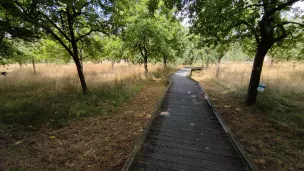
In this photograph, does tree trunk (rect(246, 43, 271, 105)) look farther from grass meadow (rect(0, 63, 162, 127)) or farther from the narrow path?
grass meadow (rect(0, 63, 162, 127))

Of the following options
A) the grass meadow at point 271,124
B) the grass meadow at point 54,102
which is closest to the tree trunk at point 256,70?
the grass meadow at point 271,124

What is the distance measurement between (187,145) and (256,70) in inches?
174

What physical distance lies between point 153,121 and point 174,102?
2236 mm

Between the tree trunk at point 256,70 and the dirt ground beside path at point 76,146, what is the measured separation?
4.64 m

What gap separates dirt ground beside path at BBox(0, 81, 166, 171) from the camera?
3.03 metres

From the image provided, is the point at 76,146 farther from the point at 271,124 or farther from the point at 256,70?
the point at 256,70

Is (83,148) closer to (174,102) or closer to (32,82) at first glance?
(174,102)

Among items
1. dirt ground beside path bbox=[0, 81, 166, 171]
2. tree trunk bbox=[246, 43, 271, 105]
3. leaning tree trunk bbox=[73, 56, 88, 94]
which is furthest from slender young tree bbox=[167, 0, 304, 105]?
leaning tree trunk bbox=[73, 56, 88, 94]

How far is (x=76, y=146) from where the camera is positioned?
3.72m

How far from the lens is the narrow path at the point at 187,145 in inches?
117

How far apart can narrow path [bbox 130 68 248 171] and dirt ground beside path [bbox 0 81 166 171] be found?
571mm

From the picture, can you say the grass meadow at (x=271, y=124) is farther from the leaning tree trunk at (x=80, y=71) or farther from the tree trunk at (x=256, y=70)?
the leaning tree trunk at (x=80, y=71)

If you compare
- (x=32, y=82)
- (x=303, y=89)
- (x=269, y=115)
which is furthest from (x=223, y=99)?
(x=32, y=82)

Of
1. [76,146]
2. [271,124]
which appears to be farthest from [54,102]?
[271,124]
